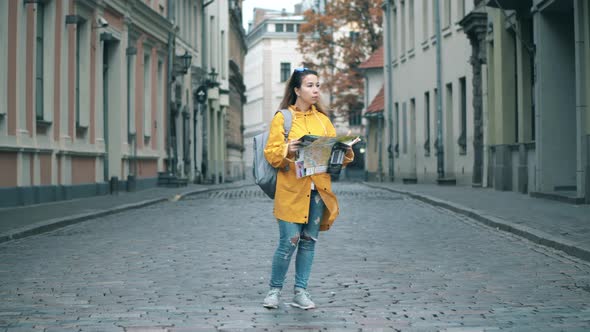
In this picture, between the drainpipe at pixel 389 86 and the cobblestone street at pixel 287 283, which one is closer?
the cobblestone street at pixel 287 283

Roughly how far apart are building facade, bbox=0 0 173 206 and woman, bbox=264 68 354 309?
39.0ft

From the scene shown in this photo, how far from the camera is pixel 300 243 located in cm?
725

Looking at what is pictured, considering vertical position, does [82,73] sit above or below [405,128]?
above

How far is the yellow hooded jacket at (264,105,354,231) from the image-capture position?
6961mm

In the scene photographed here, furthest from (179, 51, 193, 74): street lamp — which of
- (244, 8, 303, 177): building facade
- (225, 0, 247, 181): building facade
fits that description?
(244, 8, 303, 177): building facade

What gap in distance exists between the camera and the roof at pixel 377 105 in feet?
167

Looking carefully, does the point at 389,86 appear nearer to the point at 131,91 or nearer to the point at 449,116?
the point at 449,116

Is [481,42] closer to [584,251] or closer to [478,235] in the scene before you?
[478,235]

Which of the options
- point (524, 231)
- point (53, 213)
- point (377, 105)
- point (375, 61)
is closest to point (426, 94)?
point (377, 105)

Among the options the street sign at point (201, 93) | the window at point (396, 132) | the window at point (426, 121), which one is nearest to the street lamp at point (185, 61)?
the street sign at point (201, 93)

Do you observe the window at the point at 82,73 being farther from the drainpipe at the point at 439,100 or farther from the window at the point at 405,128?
the window at the point at 405,128

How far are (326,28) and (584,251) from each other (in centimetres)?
5076

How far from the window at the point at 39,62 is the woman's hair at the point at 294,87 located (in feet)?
46.6

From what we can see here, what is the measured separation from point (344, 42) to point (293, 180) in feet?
175
